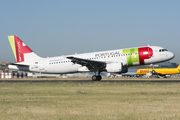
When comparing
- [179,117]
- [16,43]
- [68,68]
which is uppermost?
[16,43]

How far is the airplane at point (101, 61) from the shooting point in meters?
39.3

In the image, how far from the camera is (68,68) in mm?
42500

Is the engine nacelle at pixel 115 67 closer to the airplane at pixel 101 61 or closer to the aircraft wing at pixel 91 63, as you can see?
the airplane at pixel 101 61

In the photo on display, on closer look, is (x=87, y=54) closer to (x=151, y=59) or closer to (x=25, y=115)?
(x=151, y=59)

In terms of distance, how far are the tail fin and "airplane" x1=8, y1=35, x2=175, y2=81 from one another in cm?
76

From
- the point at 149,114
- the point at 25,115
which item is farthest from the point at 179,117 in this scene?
the point at 25,115

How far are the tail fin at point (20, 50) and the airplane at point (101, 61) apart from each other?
0.76 m

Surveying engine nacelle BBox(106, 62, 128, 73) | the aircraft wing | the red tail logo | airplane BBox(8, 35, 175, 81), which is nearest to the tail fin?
the red tail logo

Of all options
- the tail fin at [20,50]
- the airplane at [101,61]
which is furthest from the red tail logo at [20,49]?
the airplane at [101,61]

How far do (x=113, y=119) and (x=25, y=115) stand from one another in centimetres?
393

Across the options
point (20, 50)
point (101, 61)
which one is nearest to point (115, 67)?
point (101, 61)

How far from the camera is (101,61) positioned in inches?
1592

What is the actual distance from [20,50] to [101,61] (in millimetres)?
15591

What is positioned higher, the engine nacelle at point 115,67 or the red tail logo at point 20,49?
the red tail logo at point 20,49
